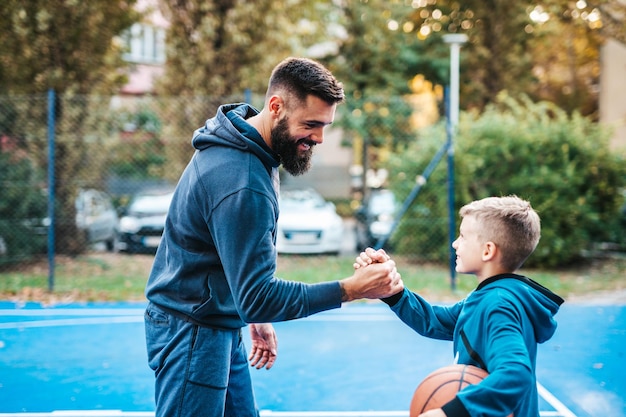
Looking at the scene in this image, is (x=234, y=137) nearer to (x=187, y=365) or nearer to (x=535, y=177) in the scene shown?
(x=187, y=365)

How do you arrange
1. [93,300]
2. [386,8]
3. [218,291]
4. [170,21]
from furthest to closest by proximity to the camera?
[386,8], [170,21], [93,300], [218,291]

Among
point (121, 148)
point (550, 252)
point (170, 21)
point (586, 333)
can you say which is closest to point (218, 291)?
point (586, 333)

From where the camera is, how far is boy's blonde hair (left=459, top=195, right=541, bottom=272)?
2611 millimetres

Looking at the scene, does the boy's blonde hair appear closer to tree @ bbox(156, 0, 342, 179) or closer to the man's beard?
the man's beard

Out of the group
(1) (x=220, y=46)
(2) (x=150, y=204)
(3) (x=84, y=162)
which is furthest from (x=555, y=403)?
(1) (x=220, y=46)

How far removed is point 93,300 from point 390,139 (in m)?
6.50

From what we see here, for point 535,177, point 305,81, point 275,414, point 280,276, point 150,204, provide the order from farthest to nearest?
point 150,204, point 535,177, point 280,276, point 275,414, point 305,81

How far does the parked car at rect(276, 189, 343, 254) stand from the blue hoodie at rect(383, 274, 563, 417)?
343 inches

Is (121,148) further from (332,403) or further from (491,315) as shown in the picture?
(491,315)

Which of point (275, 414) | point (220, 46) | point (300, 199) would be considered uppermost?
point (220, 46)

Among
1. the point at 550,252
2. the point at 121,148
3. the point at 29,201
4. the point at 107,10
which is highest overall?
the point at 107,10

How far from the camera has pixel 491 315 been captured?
7.80ft

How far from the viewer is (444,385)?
2514mm

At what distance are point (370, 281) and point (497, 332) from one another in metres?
0.51
